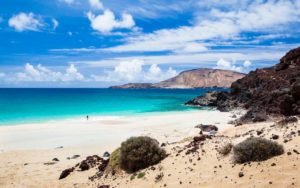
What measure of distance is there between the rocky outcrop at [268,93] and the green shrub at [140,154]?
51.3 ft

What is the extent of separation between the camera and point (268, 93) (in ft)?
151

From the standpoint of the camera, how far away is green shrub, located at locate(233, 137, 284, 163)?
12594mm

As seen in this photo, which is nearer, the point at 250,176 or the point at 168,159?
the point at 250,176

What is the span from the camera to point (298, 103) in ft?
91.7

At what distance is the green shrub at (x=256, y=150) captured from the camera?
12594 mm

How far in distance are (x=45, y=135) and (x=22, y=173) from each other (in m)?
18.9

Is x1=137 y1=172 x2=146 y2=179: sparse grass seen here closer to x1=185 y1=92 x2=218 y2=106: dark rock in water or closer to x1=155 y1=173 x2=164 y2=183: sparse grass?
x1=155 y1=173 x2=164 y2=183: sparse grass

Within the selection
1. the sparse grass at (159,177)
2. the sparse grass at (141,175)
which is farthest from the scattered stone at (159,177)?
the sparse grass at (141,175)

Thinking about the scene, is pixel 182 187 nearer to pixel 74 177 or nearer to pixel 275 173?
pixel 275 173

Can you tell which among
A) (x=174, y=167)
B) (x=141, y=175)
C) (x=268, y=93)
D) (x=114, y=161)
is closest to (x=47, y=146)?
(x=114, y=161)

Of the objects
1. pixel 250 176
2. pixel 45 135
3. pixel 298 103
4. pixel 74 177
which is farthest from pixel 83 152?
pixel 250 176

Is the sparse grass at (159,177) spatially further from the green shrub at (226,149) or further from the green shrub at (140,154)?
the green shrub at (226,149)

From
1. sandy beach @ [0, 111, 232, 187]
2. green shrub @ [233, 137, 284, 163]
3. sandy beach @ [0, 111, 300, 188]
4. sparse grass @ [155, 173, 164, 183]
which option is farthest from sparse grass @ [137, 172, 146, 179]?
sandy beach @ [0, 111, 232, 187]

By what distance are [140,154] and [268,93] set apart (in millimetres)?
33864
